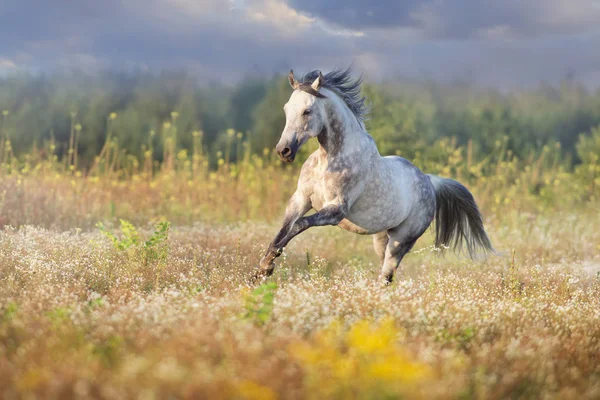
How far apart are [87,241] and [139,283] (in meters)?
2.53

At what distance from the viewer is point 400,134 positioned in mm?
13773

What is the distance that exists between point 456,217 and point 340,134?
2.70 metres

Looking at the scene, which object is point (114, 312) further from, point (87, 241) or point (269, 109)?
point (269, 109)

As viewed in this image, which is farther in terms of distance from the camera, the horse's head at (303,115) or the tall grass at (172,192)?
the tall grass at (172,192)

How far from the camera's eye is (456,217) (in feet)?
28.1

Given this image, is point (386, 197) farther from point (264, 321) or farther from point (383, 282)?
point (264, 321)

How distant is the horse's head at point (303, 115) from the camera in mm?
5992

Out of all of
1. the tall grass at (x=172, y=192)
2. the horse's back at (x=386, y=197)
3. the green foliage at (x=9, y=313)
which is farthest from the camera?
the tall grass at (x=172, y=192)

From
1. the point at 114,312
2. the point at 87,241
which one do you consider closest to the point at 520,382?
the point at 114,312

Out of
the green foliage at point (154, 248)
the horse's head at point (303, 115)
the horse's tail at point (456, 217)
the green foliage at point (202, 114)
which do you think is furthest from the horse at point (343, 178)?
the green foliage at point (202, 114)

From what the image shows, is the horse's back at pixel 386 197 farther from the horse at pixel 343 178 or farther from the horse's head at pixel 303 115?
the horse's head at pixel 303 115

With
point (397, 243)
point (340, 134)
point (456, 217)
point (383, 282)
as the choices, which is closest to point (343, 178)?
point (340, 134)

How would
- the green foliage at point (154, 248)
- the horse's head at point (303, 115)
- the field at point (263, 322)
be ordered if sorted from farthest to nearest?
the green foliage at point (154, 248)
the horse's head at point (303, 115)
the field at point (263, 322)

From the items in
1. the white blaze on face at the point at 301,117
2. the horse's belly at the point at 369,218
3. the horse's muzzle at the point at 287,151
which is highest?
the white blaze on face at the point at 301,117
